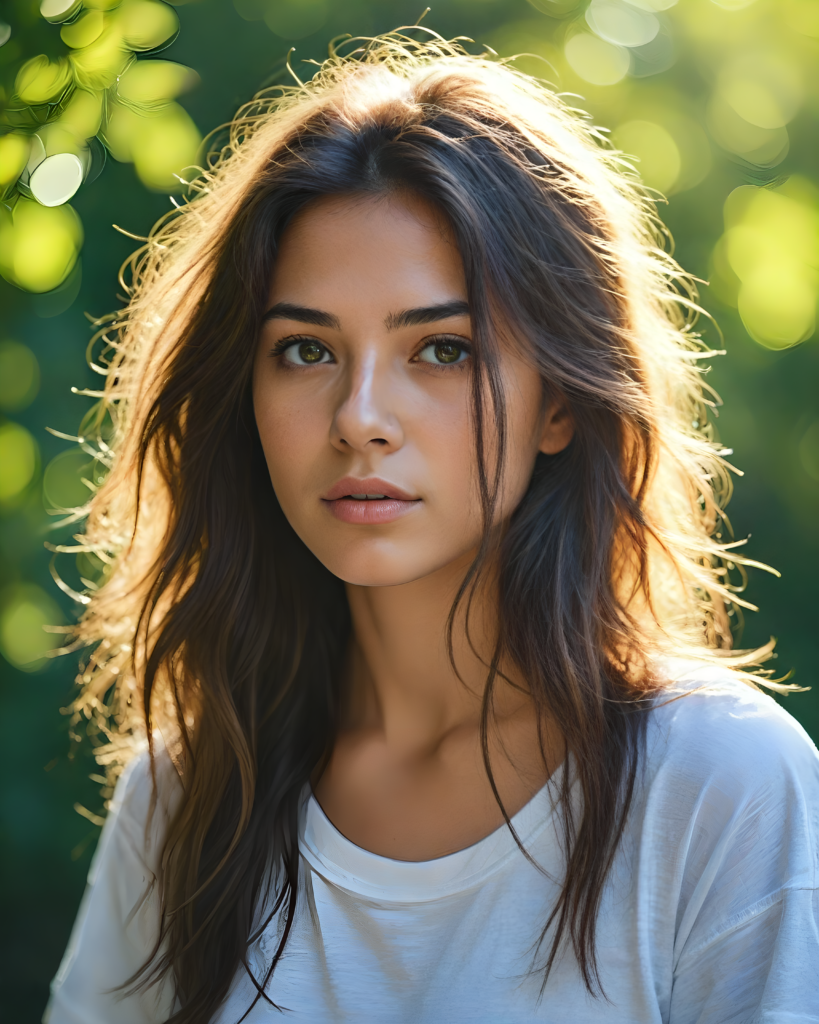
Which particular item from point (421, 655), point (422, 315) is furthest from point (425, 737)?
point (422, 315)

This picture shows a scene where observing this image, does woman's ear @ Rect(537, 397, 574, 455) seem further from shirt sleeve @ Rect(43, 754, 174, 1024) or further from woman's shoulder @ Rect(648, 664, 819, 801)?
shirt sleeve @ Rect(43, 754, 174, 1024)

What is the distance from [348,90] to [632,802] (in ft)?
3.97

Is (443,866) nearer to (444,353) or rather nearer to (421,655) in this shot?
(421,655)

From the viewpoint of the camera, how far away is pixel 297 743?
1874 mm

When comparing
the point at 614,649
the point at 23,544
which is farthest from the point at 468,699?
the point at 23,544

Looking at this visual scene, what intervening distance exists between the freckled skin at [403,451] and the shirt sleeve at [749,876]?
26cm

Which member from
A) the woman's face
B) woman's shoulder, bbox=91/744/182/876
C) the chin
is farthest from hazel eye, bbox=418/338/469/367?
woman's shoulder, bbox=91/744/182/876

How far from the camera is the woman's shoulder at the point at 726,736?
4.53 feet

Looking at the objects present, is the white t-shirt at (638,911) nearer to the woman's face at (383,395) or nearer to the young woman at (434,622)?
the young woman at (434,622)

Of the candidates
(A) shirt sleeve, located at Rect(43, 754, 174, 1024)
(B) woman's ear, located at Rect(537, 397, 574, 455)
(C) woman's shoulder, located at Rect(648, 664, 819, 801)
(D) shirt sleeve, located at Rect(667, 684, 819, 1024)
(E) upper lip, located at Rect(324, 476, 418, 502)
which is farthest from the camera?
(A) shirt sleeve, located at Rect(43, 754, 174, 1024)

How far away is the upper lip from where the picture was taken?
1480mm

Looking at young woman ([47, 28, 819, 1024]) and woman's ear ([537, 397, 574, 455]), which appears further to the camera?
woman's ear ([537, 397, 574, 455])

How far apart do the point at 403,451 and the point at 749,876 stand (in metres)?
0.73

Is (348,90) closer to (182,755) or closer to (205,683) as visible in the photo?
(205,683)
